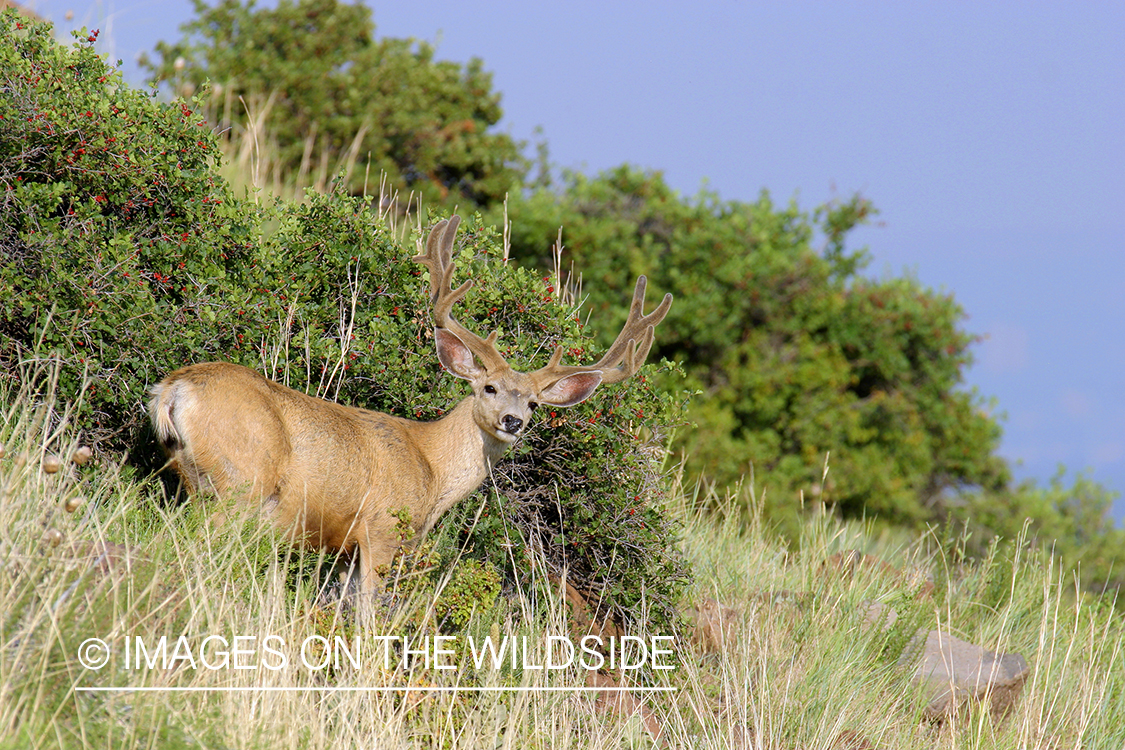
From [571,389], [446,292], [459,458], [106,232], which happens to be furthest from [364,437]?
[106,232]

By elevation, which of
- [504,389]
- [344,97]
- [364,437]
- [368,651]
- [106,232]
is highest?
[344,97]

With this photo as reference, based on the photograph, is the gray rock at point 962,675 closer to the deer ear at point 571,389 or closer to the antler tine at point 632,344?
the antler tine at point 632,344

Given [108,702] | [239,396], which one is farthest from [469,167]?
[108,702]

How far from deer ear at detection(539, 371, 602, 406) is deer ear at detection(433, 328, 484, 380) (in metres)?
0.40

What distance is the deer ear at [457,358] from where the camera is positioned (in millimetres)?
6434

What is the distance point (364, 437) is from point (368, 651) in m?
1.28

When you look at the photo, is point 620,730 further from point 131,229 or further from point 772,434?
point 772,434

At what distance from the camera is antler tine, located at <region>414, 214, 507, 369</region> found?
643 cm

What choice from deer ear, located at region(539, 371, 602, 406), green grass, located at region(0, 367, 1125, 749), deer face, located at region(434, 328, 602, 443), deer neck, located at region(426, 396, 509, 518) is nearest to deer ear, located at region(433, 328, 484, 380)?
deer face, located at region(434, 328, 602, 443)

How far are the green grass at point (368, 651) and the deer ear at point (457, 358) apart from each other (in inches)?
47.5

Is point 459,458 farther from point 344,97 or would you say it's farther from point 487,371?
point 344,97

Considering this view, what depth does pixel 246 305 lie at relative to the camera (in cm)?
690

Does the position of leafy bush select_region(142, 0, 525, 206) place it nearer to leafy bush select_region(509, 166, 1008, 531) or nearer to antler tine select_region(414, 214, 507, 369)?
leafy bush select_region(509, 166, 1008, 531)

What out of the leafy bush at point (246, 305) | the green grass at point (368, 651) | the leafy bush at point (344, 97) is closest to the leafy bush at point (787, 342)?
the leafy bush at point (344, 97)
